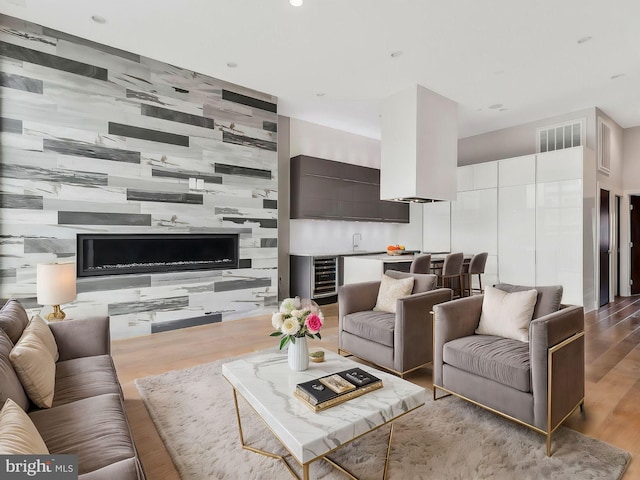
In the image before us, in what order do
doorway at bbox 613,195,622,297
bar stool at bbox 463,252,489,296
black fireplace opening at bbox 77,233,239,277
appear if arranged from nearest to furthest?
black fireplace opening at bbox 77,233,239,277
bar stool at bbox 463,252,489,296
doorway at bbox 613,195,622,297

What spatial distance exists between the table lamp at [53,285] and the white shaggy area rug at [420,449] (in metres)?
1.19

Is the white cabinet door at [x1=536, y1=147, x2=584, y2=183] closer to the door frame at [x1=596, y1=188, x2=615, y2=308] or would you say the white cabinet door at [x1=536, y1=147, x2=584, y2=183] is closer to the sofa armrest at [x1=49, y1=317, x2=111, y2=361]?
the door frame at [x1=596, y1=188, x2=615, y2=308]

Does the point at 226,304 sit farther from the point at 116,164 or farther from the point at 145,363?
the point at 116,164

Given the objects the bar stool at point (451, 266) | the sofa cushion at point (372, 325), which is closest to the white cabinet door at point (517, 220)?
the bar stool at point (451, 266)

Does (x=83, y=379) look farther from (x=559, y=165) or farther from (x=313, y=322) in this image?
(x=559, y=165)

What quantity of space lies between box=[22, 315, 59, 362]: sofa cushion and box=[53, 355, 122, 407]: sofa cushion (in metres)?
0.11

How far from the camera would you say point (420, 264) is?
15.1 ft

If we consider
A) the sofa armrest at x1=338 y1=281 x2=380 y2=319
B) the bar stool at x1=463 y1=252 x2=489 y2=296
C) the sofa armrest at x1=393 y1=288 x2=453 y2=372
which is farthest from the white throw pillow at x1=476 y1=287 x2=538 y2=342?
the bar stool at x1=463 y1=252 x2=489 y2=296

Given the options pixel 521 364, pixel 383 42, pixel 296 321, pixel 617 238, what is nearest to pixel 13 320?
pixel 296 321

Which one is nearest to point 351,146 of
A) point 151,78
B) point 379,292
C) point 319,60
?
point 319,60

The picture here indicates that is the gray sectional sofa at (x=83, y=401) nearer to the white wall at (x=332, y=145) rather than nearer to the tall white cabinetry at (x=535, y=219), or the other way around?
the white wall at (x=332, y=145)

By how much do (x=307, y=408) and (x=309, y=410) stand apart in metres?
0.02

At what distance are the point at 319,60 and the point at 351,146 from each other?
3.00 metres

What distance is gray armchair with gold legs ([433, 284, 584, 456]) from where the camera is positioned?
196 centimetres
